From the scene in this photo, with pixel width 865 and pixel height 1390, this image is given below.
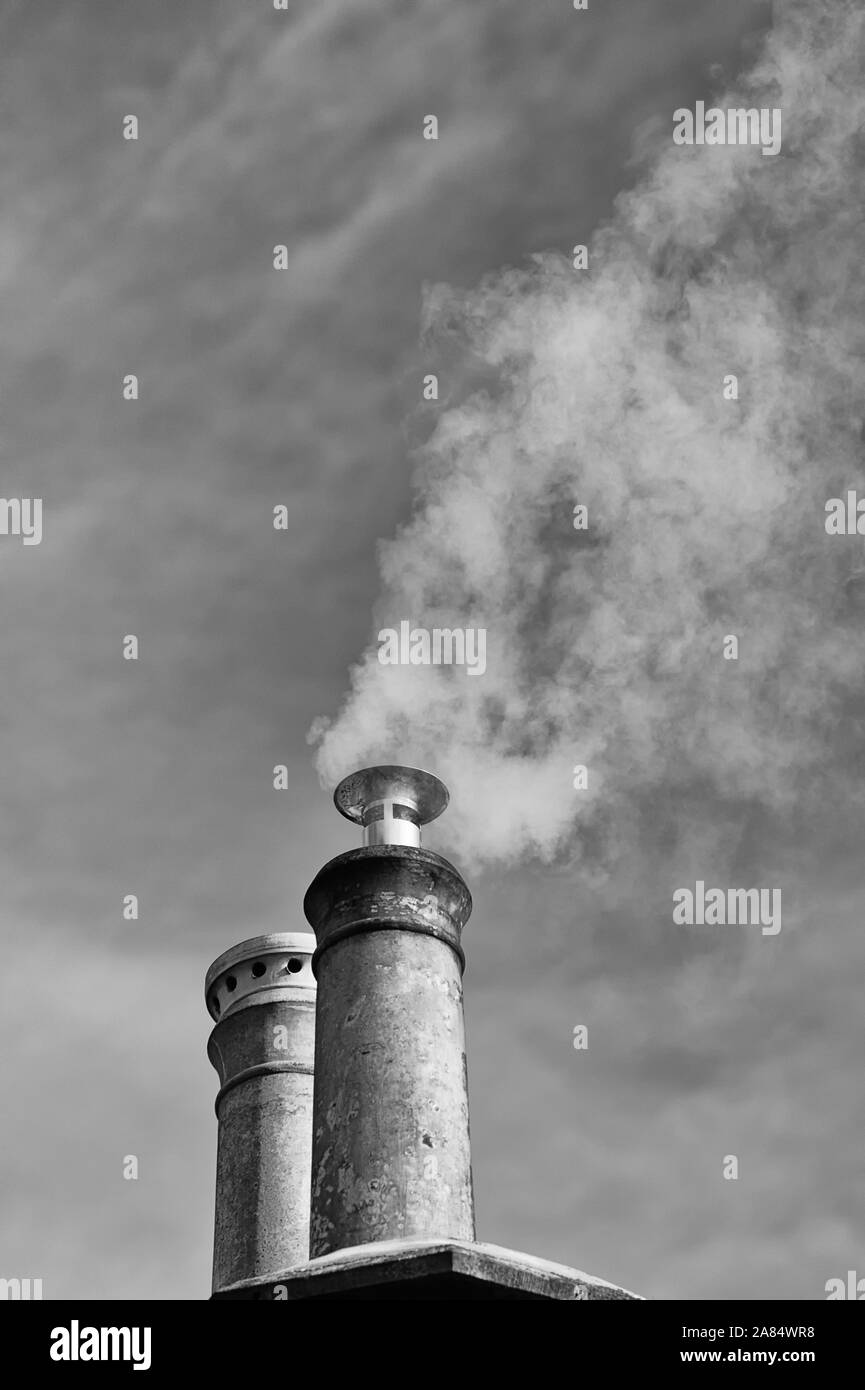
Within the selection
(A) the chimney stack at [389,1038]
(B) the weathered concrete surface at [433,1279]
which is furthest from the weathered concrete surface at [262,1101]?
(B) the weathered concrete surface at [433,1279]

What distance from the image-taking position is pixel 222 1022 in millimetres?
11297

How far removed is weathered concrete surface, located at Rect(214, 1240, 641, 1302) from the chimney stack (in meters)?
0.66

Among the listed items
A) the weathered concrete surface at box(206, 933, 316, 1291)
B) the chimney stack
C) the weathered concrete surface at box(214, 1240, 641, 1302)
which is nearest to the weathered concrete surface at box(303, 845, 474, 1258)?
the chimney stack

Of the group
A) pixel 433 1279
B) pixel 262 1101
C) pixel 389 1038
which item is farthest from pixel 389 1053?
pixel 262 1101

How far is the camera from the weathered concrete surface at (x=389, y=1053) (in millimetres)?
6945

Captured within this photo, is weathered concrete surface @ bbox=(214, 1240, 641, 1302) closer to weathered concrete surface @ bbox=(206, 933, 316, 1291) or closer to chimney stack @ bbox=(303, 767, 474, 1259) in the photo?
chimney stack @ bbox=(303, 767, 474, 1259)

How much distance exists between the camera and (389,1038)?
291 inches

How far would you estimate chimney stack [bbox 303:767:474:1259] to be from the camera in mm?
6953

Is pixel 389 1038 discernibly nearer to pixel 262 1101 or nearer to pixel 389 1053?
pixel 389 1053

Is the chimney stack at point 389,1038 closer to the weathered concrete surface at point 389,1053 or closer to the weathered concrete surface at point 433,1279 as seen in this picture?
the weathered concrete surface at point 389,1053

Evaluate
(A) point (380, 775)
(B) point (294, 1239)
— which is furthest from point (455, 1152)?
(B) point (294, 1239)
